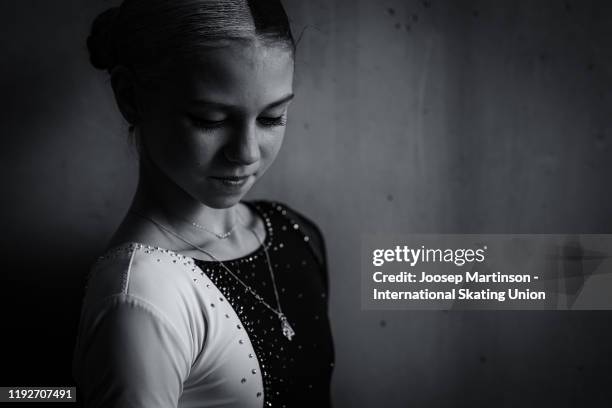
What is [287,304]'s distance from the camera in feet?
2.53

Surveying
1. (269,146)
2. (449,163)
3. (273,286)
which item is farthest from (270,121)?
(449,163)

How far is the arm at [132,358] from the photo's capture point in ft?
1.76

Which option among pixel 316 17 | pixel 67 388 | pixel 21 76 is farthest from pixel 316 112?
pixel 67 388

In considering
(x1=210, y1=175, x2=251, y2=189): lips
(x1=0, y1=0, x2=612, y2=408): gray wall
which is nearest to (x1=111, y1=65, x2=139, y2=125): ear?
(x1=210, y1=175, x2=251, y2=189): lips

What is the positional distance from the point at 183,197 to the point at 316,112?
14.9 inches

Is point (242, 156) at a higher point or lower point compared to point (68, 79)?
lower

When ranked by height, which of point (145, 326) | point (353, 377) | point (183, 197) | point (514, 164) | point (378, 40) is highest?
point (378, 40)

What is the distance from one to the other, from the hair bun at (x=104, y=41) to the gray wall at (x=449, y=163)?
0.23 m

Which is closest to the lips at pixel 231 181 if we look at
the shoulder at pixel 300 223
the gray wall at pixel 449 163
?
the shoulder at pixel 300 223

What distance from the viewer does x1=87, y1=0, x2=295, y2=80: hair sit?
572 millimetres

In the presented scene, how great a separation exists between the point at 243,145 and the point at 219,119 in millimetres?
37

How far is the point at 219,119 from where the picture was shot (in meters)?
0.59

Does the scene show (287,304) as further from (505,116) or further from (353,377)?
(505,116)

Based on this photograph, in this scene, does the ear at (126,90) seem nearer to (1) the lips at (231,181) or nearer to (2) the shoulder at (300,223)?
(1) the lips at (231,181)
